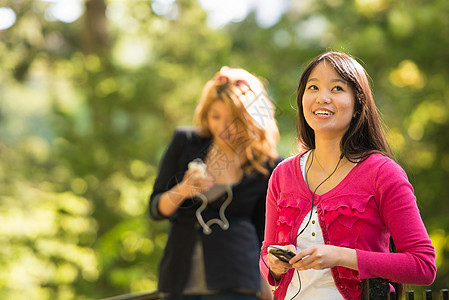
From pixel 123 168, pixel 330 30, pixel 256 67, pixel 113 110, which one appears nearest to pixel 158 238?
pixel 123 168

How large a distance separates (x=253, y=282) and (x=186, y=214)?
37 cm

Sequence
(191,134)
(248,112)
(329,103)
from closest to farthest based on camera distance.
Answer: (329,103), (248,112), (191,134)

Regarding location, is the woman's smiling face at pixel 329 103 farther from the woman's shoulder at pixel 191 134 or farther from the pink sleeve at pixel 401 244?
the woman's shoulder at pixel 191 134

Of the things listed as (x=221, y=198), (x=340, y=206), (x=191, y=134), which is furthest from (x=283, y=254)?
(x=191, y=134)

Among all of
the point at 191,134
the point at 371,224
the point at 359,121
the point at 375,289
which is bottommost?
the point at 375,289

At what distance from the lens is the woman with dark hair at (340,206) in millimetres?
1253

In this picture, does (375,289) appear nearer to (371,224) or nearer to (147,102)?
(371,224)

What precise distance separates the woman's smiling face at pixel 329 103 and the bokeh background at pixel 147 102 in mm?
4094

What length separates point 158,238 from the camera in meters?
6.84

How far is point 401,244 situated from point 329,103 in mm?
353

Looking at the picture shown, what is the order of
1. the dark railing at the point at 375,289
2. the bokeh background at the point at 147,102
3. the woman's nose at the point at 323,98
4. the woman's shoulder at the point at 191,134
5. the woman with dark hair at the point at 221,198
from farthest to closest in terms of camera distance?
1. the bokeh background at the point at 147,102
2. the woman's shoulder at the point at 191,134
3. the woman with dark hair at the point at 221,198
4. the woman's nose at the point at 323,98
5. the dark railing at the point at 375,289

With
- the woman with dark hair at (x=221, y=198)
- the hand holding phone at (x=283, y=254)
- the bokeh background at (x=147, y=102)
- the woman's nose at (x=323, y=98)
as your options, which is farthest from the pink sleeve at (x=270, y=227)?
the bokeh background at (x=147, y=102)

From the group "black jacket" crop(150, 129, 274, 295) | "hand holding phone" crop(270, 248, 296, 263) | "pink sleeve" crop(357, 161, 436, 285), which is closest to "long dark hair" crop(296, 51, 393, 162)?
"pink sleeve" crop(357, 161, 436, 285)

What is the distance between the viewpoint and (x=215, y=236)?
2307 mm
